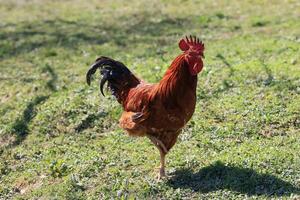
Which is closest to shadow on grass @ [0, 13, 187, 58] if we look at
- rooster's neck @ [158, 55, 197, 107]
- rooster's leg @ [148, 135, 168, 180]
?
rooster's leg @ [148, 135, 168, 180]

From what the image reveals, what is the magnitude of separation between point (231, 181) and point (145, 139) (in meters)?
1.89

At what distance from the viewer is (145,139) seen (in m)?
7.98

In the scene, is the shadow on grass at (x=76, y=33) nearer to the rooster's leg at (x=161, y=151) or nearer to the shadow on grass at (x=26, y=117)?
the shadow on grass at (x=26, y=117)

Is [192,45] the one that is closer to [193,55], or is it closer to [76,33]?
[193,55]

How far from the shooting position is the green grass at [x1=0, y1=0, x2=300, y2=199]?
6707mm

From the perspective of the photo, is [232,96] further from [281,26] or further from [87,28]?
[87,28]

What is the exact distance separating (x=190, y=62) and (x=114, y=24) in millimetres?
9237

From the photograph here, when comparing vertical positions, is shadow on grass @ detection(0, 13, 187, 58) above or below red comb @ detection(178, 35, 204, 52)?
below

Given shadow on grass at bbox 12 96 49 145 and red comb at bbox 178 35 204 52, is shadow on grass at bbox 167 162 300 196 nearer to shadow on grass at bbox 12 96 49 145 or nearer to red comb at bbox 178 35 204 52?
red comb at bbox 178 35 204 52

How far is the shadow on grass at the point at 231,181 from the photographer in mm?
6188

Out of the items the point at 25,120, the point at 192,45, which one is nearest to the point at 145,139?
the point at 192,45

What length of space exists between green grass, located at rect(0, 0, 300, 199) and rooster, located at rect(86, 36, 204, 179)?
0.69 meters

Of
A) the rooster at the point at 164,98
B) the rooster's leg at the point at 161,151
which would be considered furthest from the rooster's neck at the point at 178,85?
the rooster's leg at the point at 161,151

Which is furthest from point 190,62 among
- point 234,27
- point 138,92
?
point 234,27
